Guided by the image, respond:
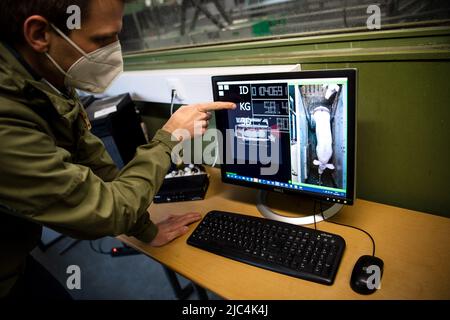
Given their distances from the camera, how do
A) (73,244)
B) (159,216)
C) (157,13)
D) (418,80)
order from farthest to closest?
1. (73,244)
2. (157,13)
3. (159,216)
4. (418,80)

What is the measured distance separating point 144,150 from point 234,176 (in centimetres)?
37

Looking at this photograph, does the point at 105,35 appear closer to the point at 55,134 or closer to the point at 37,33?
the point at 37,33

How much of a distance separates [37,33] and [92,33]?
12 centimetres

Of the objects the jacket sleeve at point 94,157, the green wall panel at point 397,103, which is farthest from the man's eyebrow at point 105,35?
the green wall panel at point 397,103

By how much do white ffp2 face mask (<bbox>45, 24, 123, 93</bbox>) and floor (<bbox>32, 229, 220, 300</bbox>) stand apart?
1.27 metres

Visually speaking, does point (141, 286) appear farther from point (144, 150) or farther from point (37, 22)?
point (37, 22)

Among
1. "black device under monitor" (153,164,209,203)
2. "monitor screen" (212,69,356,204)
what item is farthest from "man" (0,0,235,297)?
"black device under monitor" (153,164,209,203)

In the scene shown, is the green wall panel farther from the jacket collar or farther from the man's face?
the jacket collar

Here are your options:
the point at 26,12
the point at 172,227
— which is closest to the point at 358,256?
the point at 172,227

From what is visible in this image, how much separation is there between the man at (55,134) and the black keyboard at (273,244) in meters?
0.27

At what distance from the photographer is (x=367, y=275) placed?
732 millimetres

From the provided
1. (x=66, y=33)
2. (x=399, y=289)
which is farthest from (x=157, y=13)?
(x=399, y=289)

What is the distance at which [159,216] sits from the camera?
116cm

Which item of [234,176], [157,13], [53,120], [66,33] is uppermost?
[157,13]
